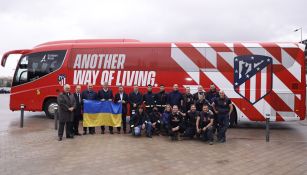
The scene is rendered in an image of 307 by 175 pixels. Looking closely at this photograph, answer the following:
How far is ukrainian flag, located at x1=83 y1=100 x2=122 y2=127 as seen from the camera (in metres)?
11.6

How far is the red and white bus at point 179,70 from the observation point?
12523 millimetres

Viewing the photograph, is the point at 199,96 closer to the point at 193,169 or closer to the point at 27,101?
the point at 193,169

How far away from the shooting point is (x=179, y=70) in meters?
13.2

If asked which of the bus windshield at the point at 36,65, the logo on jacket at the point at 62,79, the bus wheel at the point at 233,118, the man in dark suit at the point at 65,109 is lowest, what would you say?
the bus wheel at the point at 233,118

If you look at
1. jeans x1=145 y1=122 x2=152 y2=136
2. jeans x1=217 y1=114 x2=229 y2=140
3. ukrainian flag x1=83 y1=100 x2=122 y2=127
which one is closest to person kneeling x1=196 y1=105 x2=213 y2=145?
jeans x1=217 y1=114 x2=229 y2=140

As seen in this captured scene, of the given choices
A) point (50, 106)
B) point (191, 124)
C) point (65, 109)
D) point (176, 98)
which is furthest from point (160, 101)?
point (50, 106)

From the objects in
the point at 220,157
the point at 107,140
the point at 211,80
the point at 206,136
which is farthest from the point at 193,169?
the point at 211,80

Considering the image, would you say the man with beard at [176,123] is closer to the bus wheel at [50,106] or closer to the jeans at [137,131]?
the jeans at [137,131]

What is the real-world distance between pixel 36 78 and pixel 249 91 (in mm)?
8319

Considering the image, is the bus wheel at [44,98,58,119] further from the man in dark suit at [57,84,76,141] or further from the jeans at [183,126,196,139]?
the jeans at [183,126,196,139]

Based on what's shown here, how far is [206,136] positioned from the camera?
10039 mm

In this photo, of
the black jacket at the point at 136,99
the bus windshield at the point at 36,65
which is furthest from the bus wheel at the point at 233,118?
the bus windshield at the point at 36,65

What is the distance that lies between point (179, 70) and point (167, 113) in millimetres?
2948

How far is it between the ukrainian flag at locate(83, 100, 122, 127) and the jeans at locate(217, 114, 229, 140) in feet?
10.3
